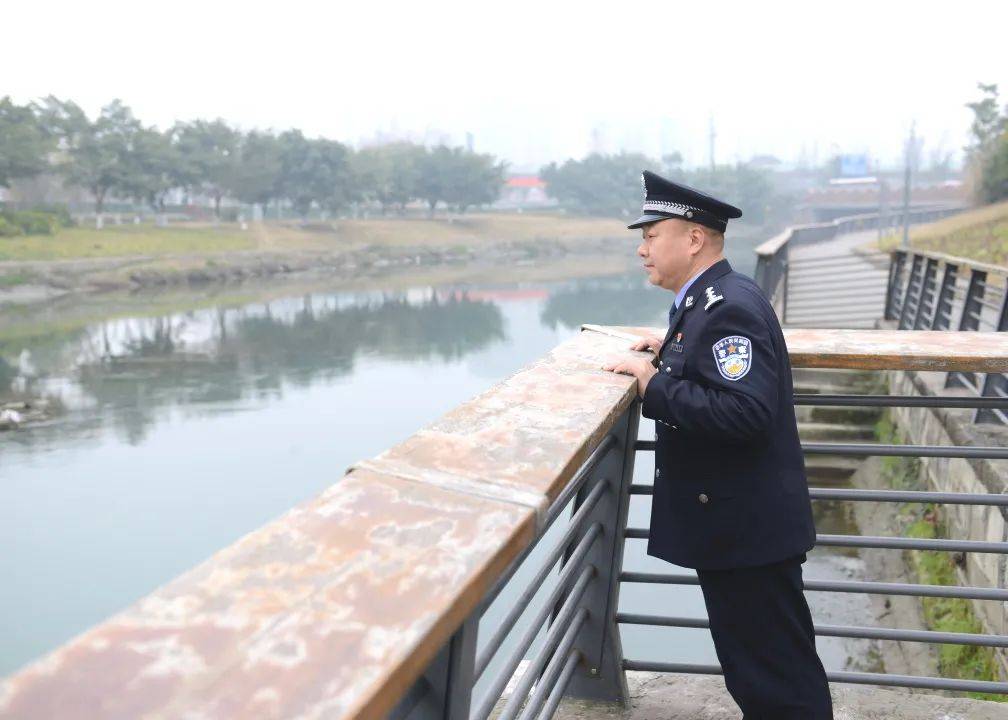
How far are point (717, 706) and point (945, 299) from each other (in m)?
6.18

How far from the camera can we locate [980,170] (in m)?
24.5

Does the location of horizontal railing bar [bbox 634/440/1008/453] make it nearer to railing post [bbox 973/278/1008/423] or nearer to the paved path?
railing post [bbox 973/278/1008/423]

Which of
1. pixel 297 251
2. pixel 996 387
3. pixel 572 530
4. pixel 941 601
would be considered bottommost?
pixel 941 601

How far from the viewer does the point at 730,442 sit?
1634 millimetres

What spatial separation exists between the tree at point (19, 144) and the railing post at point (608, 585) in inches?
1679

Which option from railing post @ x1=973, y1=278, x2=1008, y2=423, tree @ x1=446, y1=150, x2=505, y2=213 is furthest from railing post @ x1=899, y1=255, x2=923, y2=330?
tree @ x1=446, y1=150, x2=505, y2=213

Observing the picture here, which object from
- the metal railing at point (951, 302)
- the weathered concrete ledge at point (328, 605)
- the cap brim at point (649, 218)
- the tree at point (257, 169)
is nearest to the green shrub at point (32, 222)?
the tree at point (257, 169)

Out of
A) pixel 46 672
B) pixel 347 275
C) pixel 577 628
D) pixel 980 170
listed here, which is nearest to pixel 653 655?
pixel 577 628

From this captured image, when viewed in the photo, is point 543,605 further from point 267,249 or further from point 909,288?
point 267,249

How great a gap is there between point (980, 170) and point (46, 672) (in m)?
27.5

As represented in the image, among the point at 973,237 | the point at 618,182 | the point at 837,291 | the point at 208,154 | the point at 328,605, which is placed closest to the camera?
Result: the point at 328,605

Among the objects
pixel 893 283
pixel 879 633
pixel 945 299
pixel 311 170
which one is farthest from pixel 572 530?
pixel 311 170

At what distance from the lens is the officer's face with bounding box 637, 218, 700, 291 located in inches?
71.9

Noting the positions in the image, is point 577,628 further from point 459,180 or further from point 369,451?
point 459,180
